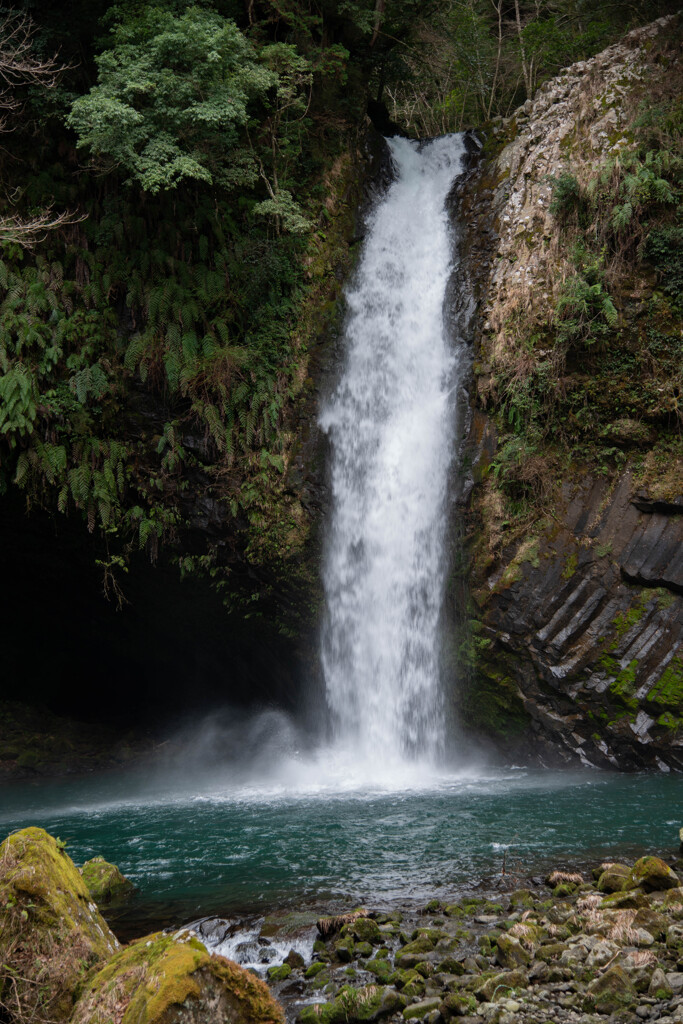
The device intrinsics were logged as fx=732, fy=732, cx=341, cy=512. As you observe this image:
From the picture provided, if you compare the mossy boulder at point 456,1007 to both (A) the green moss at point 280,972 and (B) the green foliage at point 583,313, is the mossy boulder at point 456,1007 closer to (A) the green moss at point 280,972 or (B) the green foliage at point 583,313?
(A) the green moss at point 280,972

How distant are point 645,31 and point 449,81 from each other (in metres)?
9.04

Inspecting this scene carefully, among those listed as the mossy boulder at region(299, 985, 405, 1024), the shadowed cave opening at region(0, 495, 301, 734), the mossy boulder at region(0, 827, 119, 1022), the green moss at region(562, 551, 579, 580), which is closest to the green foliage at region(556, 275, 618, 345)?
the green moss at region(562, 551, 579, 580)

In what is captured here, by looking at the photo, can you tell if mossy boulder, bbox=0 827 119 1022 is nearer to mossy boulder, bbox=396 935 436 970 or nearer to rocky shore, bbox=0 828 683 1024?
rocky shore, bbox=0 828 683 1024

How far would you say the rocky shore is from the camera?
3.41 metres

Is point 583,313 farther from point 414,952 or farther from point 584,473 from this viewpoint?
point 414,952

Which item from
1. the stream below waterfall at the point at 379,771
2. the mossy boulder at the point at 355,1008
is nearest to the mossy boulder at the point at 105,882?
the stream below waterfall at the point at 379,771

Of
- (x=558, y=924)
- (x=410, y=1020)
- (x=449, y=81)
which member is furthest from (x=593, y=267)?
(x=449, y=81)

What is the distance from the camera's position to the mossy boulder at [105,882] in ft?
20.3

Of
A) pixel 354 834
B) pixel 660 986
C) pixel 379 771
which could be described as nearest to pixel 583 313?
pixel 379 771

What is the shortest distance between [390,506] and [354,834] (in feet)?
20.2

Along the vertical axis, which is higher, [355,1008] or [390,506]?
[390,506]

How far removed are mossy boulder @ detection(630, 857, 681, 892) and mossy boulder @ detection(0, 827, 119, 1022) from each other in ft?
12.1

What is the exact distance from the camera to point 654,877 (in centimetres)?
533

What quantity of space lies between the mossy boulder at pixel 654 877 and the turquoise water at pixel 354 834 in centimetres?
99
